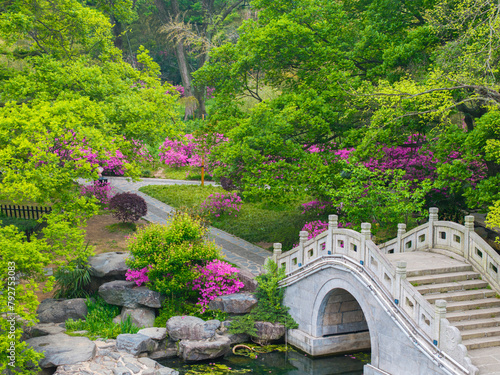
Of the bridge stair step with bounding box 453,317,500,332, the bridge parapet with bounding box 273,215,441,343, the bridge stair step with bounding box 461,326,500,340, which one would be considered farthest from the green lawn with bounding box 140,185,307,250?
the bridge stair step with bounding box 461,326,500,340

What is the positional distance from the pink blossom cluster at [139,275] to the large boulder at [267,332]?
374cm

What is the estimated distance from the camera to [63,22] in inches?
813

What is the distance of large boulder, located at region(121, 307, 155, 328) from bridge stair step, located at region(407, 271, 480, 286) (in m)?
7.74

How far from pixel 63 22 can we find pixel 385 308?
656 inches

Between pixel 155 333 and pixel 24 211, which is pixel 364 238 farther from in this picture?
pixel 24 211

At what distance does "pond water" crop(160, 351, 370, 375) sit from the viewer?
44.3 ft

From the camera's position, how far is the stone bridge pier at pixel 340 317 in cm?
1200

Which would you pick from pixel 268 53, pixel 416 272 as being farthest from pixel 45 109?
pixel 416 272

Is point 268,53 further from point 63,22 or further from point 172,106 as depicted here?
point 63,22

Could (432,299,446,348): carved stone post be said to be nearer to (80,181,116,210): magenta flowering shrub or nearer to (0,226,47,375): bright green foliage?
(0,226,47,375): bright green foliage

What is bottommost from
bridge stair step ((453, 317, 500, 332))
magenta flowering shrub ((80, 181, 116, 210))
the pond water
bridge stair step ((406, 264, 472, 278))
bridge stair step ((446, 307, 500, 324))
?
the pond water

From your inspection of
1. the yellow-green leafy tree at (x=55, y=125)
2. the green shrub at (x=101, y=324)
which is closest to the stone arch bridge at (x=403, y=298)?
the green shrub at (x=101, y=324)

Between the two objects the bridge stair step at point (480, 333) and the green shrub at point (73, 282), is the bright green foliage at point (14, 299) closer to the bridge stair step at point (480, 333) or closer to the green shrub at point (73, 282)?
the green shrub at point (73, 282)

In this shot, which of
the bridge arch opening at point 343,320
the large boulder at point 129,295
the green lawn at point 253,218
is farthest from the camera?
the green lawn at point 253,218
